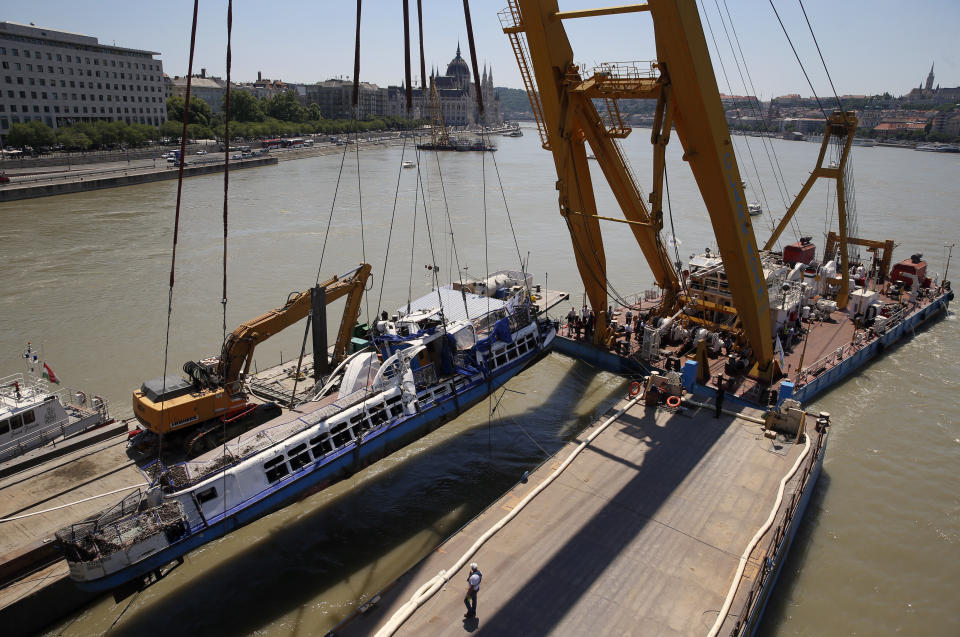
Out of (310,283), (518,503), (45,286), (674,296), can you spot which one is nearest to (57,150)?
(45,286)

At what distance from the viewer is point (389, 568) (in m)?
13.6

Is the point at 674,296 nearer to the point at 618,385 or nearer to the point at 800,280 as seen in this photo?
the point at 618,385

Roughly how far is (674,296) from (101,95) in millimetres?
104744

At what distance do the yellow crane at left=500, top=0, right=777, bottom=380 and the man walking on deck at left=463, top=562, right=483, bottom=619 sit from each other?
12.4 meters

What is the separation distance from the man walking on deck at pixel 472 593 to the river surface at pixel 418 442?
424 cm

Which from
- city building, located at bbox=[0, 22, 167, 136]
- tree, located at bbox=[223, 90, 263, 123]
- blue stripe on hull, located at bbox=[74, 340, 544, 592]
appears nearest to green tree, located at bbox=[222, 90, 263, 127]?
tree, located at bbox=[223, 90, 263, 123]

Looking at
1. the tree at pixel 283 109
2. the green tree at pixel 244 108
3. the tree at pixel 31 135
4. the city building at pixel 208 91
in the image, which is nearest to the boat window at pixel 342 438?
the tree at pixel 31 135

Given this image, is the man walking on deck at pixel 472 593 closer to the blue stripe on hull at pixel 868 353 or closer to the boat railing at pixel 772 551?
the boat railing at pixel 772 551

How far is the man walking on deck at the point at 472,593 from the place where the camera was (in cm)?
908

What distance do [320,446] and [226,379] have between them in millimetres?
4943

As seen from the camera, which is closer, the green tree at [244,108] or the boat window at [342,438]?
the boat window at [342,438]

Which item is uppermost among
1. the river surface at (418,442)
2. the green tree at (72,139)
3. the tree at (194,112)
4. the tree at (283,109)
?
the tree at (283,109)

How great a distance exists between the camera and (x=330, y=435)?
47.6ft

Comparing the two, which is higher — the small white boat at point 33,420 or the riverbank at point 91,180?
the riverbank at point 91,180
